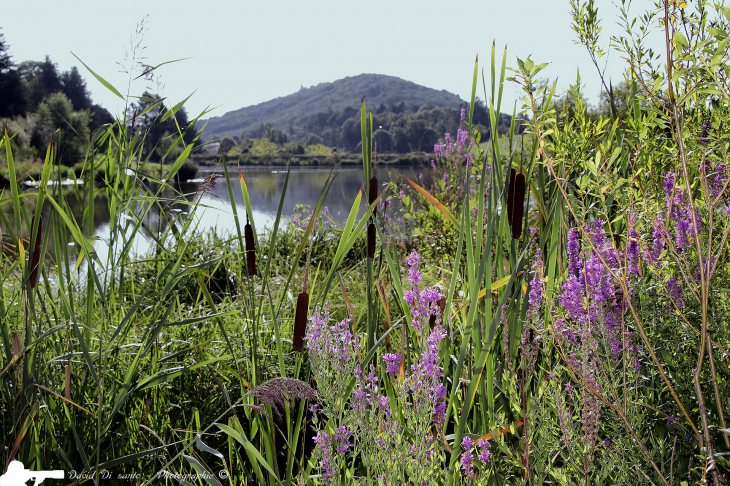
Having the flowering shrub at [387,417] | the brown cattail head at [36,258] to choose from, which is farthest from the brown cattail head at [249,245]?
the brown cattail head at [36,258]

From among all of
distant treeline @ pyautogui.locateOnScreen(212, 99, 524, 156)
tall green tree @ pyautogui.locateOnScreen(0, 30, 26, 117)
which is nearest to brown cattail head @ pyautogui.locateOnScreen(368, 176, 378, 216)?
distant treeline @ pyautogui.locateOnScreen(212, 99, 524, 156)

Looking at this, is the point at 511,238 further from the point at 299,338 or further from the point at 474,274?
the point at 299,338

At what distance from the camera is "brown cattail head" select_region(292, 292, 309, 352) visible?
114 cm

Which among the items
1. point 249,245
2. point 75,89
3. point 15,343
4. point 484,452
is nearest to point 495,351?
point 484,452

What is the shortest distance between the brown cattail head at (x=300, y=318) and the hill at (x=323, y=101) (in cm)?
16024

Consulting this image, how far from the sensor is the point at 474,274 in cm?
116

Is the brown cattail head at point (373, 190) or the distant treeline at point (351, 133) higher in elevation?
the distant treeline at point (351, 133)

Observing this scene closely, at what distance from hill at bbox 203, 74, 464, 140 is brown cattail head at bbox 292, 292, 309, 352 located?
526 feet

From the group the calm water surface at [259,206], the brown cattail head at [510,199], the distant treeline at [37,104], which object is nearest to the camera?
the brown cattail head at [510,199]

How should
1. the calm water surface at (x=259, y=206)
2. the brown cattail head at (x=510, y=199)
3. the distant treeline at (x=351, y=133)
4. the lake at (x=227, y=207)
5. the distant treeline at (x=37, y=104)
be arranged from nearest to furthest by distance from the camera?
the brown cattail head at (x=510, y=199), the lake at (x=227, y=207), the calm water surface at (x=259, y=206), the distant treeline at (x=37, y=104), the distant treeline at (x=351, y=133)

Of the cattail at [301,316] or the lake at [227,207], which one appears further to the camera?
the lake at [227,207]

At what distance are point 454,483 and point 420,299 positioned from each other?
44 centimetres

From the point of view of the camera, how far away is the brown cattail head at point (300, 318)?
1.14 meters

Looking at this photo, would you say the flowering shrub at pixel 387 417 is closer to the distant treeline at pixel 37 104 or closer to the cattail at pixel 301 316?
the cattail at pixel 301 316
